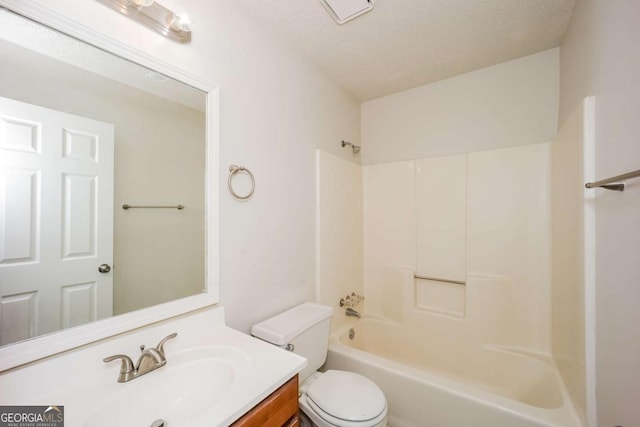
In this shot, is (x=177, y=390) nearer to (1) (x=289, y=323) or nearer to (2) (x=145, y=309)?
(2) (x=145, y=309)

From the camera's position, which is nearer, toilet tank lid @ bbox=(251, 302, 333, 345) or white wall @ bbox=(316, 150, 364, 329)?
toilet tank lid @ bbox=(251, 302, 333, 345)

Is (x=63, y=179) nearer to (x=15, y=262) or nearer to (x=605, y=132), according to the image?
(x=15, y=262)

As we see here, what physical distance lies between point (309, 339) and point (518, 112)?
84.5 inches

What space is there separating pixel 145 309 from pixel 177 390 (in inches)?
12.7

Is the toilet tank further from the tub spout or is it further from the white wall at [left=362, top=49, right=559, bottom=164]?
the white wall at [left=362, top=49, right=559, bottom=164]

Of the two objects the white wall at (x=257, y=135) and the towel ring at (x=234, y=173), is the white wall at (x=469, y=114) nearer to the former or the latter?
the white wall at (x=257, y=135)

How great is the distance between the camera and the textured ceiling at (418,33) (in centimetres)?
136

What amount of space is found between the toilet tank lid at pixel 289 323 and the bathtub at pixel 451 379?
1.14 ft

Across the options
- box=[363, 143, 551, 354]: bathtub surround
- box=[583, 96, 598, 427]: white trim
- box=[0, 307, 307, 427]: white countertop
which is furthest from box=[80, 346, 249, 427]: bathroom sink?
box=[363, 143, 551, 354]: bathtub surround

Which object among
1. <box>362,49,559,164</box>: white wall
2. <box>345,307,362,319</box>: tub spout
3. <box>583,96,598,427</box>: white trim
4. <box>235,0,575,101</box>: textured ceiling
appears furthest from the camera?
<box>345,307,362,319</box>: tub spout

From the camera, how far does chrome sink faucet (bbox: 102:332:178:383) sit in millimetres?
837

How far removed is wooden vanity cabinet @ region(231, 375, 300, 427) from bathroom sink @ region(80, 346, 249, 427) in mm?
98

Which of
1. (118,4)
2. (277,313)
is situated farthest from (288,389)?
(118,4)

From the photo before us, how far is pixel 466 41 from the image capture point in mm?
1638
